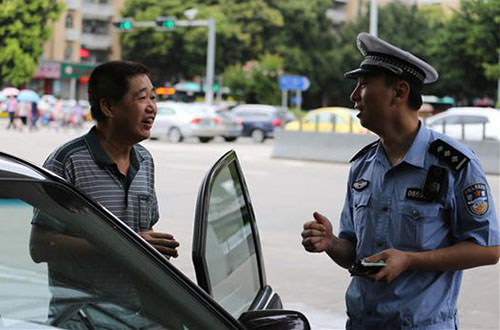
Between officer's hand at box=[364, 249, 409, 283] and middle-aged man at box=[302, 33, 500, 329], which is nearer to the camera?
officer's hand at box=[364, 249, 409, 283]

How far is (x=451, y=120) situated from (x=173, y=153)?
7.68 metres

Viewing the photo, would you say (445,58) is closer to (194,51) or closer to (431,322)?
(194,51)

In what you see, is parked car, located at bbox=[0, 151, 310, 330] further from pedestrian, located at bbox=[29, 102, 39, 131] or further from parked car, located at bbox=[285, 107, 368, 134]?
pedestrian, located at bbox=[29, 102, 39, 131]

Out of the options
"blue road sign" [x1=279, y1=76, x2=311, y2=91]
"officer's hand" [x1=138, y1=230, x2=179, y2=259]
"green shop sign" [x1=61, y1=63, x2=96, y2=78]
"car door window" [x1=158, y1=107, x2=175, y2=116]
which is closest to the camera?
"officer's hand" [x1=138, y1=230, x2=179, y2=259]

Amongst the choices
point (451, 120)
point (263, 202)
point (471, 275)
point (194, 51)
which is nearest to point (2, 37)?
point (194, 51)

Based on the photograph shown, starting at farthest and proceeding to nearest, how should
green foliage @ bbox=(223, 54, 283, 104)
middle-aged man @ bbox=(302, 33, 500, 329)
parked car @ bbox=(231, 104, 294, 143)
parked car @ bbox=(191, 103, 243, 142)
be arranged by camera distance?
green foliage @ bbox=(223, 54, 283, 104), parked car @ bbox=(231, 104, 294, 143), parked car @ bbox=(191, 103, 243, 142), middle-aged man @ bbox=(302, 33, 500, 329)

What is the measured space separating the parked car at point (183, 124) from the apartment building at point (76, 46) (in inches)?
1436

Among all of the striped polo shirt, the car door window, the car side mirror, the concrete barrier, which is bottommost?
the car door window

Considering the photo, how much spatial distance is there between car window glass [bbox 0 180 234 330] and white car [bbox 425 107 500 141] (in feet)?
69.6

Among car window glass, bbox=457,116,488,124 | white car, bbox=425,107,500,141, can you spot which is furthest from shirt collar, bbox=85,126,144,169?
car window glass, bbox=457,116,488,124

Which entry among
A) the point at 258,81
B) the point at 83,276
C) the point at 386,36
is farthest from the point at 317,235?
the point at 386,36

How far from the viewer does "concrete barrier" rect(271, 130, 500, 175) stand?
2266cm

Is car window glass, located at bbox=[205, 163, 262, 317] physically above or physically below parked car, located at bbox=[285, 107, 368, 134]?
above

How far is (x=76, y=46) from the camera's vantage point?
7119cm
